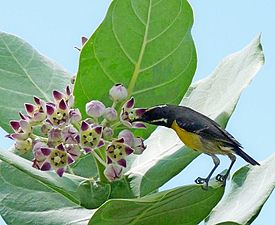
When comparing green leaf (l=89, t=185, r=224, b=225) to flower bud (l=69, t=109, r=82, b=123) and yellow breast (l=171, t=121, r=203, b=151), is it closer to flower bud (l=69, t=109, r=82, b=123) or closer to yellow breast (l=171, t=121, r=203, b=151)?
yellow breast (l=171, t=121, r=203, b=151)

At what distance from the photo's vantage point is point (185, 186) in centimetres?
209

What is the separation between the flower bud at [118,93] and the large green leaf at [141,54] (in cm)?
8

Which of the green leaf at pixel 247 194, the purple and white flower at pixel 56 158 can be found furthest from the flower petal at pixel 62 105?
the green leaf at pixel 247 194

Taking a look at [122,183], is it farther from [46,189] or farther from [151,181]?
[46,189]

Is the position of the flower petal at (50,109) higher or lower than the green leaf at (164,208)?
→ higher

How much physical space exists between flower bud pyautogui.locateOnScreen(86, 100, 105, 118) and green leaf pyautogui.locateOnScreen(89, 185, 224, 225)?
0.83 feet

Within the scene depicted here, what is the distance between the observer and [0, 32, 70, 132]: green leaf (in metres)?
2.56

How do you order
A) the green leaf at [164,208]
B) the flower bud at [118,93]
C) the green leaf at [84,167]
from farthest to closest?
the green leaf at [84,167], the flower bud at [118,93], the green leaf at [164,208]

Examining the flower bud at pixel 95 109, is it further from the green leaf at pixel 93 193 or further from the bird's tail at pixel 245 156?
the bird's tail at pixel 245 156

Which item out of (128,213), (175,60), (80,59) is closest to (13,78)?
(80,59)

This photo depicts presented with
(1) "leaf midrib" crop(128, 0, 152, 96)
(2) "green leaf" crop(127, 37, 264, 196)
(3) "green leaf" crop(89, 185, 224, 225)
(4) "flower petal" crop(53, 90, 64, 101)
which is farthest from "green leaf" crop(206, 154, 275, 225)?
(4) "flower petal" crop(53, 90, 64, 101)

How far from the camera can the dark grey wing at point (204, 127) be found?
Result: 2.15 meters

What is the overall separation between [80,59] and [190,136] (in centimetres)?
38

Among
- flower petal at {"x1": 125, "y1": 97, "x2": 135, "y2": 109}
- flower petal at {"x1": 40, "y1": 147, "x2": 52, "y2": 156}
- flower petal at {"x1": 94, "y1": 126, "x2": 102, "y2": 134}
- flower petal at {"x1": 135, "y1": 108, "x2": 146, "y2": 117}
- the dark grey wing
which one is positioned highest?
the dark grey wing
